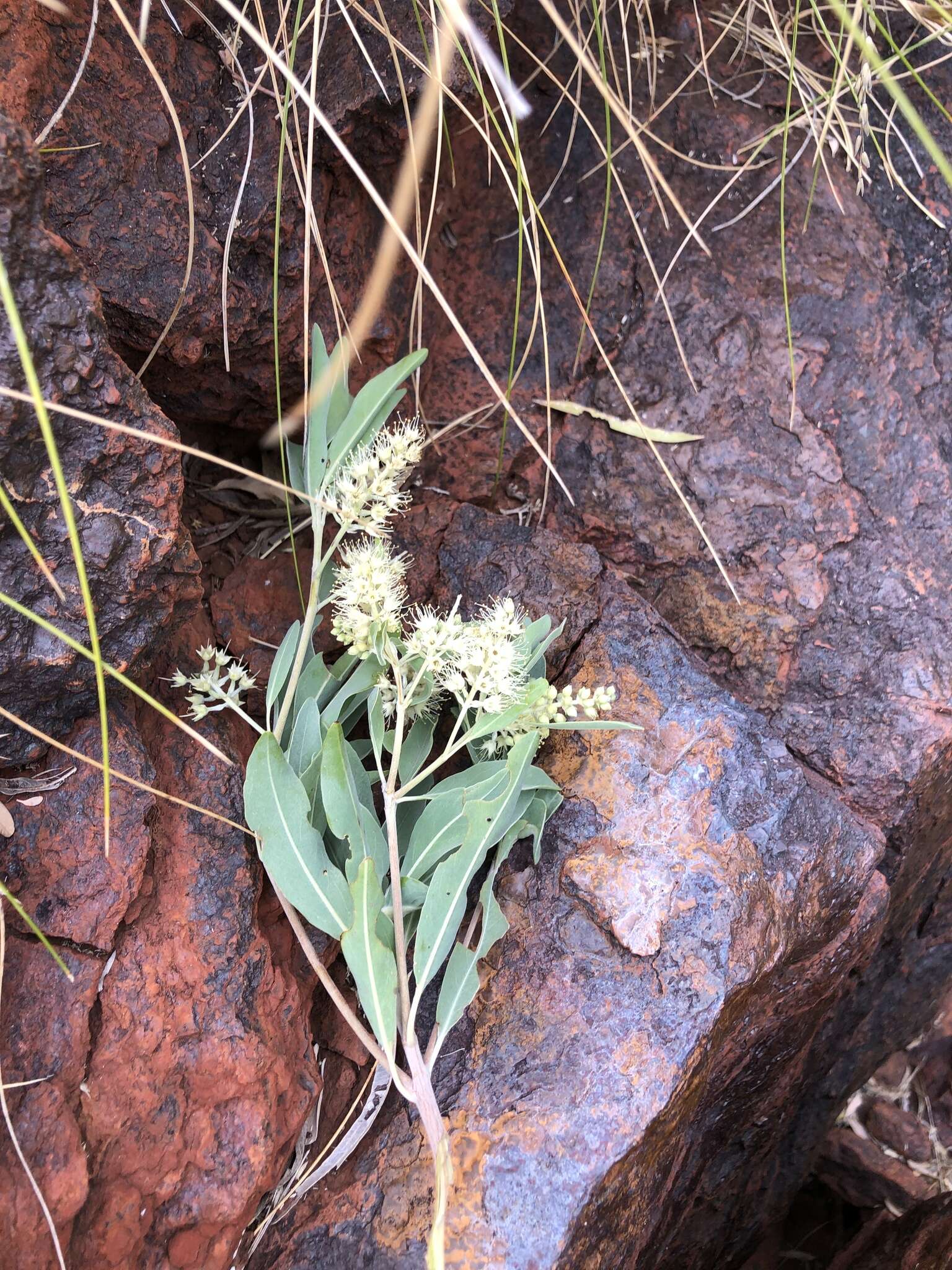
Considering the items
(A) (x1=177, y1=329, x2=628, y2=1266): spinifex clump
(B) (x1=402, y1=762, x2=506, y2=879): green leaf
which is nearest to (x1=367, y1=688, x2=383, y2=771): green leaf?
(A) (x1=177, y1=329, x2=628, y2=1266): spinifex clump

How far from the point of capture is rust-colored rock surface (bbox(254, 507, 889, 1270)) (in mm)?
1442

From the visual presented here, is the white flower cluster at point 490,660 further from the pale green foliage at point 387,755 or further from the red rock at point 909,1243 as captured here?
the red rock at point 909,1243

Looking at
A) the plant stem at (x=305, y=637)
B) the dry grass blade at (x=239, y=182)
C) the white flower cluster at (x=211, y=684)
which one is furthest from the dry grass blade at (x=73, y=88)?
the white flower cluster at (x=211, y=684)

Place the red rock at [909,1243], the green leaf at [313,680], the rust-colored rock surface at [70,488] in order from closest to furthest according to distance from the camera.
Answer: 1. the rust-colored rock surface at [70,488]
2. the green leaf at [313,680]
3. the red rock at [909,1243]

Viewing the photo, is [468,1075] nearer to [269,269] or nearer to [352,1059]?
[352,1059]

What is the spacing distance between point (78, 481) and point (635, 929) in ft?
3.35

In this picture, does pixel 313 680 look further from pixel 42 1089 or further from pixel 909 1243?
pixel 909 1243

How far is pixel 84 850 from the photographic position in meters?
1.45

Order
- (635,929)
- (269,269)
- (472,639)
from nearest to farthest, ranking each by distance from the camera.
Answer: (472,639), (635,929), (269,269)

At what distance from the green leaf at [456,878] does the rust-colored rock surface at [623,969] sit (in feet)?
0.56

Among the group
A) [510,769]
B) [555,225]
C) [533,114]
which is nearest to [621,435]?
[555,225]

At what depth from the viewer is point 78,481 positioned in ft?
4.41

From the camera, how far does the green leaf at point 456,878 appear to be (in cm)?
143

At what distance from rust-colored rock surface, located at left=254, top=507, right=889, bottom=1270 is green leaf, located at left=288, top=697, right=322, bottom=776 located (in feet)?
1.25
